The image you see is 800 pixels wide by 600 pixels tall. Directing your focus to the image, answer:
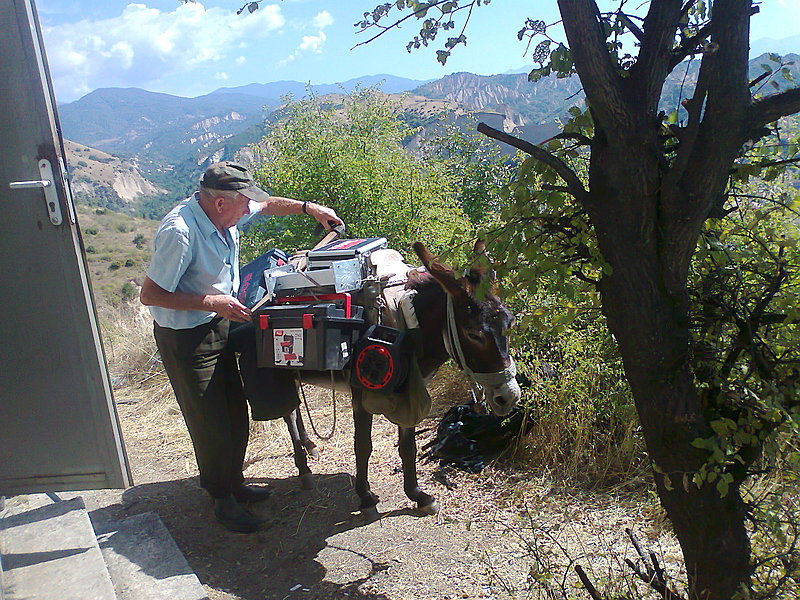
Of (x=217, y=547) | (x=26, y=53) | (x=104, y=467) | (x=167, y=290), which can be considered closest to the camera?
(x=26, y=53)

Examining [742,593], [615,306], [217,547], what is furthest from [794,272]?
[217,547]

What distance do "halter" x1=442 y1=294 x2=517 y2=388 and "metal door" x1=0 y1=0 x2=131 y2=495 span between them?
189cm

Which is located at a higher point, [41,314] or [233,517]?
[41,314]

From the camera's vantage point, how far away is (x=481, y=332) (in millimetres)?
3633

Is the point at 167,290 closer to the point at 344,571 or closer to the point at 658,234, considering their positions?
the point at 344,571

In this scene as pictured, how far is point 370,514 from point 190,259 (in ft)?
6.72

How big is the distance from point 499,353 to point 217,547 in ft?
7.22

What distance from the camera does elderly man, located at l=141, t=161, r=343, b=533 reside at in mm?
3545

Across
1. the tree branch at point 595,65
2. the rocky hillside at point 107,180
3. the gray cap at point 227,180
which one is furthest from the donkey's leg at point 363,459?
the rocky hillside at point 107,180

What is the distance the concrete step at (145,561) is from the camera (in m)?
3.23

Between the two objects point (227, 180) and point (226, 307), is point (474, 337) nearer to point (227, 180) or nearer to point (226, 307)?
point (226, 307)

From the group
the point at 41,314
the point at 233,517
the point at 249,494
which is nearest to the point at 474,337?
the point at 233,517

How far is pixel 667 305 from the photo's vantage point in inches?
78.7

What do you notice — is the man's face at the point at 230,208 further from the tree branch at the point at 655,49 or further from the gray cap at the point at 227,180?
the tree branch at the point at 655,49
